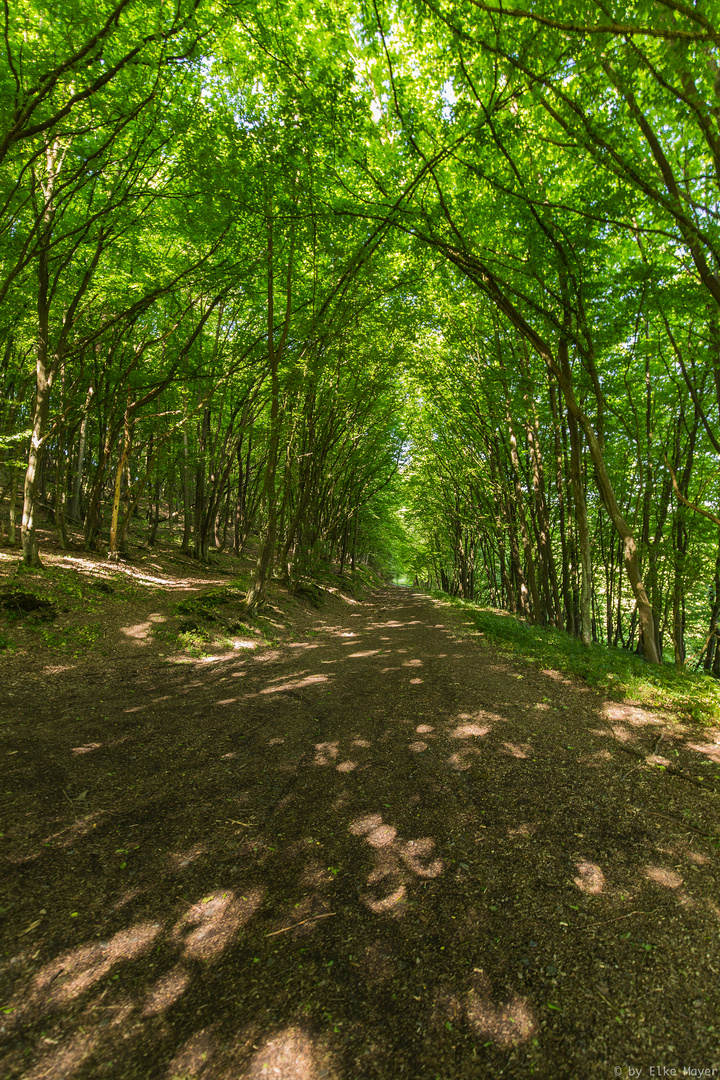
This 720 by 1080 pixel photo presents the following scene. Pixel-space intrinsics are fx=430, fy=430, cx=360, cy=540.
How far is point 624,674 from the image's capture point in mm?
6434

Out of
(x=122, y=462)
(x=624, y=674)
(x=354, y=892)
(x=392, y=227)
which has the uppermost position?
(x=392, y=227)

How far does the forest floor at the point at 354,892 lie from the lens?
1.82 meters

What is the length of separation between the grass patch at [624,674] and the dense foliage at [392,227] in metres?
0.65

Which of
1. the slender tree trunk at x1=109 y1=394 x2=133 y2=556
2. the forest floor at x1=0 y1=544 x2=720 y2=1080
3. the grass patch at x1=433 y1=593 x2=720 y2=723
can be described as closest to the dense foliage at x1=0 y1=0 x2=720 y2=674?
the slender tree trunk at x1=109 y1=394 x2=133 y2=556

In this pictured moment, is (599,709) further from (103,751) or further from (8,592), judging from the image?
(8,592)

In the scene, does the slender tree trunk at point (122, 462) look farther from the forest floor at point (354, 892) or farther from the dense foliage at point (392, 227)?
the forest floor at point (354, 892)

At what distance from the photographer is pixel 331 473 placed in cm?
2025

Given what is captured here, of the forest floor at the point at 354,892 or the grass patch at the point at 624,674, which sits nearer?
the forest floor at the point at 354,892

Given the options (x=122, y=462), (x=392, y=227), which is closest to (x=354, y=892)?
(x=392, y=227)

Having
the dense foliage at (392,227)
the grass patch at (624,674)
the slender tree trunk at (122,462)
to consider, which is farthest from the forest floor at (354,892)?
the slender tree trunk at (122,462)

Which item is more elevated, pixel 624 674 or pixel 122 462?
pixel 122 462

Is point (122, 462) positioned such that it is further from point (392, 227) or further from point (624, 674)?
point (624, 674)

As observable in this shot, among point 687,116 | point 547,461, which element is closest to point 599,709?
point 687,116

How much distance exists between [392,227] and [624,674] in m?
9.42
